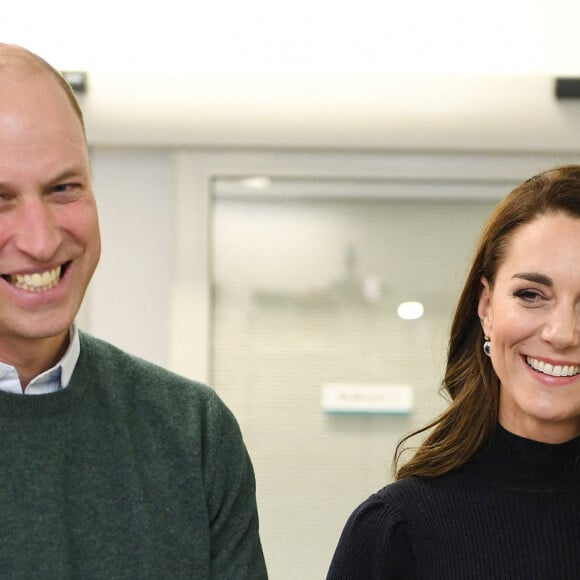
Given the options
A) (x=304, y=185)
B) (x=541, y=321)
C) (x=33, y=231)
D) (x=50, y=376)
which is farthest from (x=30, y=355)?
(x=304, y=185)

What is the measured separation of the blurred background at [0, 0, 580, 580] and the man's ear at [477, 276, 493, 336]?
72 centimetres

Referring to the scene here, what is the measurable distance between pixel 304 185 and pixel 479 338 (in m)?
0.79

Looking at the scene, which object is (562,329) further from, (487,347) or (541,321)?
(487,347)

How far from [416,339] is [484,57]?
2.19 feet

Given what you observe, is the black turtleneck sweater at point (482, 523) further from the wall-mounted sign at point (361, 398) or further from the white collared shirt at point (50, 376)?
the wall-mounted sign at point (361, 398)

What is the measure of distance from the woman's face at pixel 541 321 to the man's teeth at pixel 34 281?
75 cm

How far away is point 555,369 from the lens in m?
1.78

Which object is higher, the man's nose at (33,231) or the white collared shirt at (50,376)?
the man's nose at (33,231)

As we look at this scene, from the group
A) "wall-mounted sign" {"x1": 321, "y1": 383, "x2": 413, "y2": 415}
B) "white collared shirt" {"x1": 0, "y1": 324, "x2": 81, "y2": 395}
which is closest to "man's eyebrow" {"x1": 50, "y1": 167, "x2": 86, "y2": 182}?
"white collared shirt" {"x1": 0, "y1": 324, "x2": 81, "y2": 395}

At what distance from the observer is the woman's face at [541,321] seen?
177 cm

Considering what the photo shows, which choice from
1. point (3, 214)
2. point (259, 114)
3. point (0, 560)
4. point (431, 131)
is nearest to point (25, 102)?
point (3, 214)

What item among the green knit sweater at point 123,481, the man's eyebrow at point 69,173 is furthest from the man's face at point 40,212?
the green knit sweater at point 123,481

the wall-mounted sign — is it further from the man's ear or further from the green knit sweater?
the green knit sweater

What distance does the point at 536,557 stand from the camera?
71.2 inches
